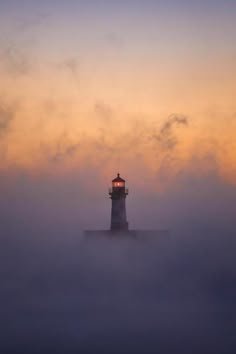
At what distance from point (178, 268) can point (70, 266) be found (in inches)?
572

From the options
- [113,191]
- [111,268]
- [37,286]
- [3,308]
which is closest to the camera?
[3,308]

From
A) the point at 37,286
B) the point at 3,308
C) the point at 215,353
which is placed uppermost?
the point at 37,286

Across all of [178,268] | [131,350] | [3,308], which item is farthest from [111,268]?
[131,350]

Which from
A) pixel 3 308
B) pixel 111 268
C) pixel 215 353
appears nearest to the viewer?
pixel 215 353

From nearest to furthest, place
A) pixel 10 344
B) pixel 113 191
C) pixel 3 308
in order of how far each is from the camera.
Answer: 1. pixel 10 344
2. pixel 3 308
3. pixel 113 191

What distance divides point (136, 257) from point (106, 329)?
40.0 metres

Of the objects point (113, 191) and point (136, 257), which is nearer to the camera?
point (113, 191)

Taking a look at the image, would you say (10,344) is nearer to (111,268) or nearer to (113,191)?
(113,191)

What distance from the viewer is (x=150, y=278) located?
87438mm

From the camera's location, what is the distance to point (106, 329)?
5512cm

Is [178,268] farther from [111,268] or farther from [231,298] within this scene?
[231,298]

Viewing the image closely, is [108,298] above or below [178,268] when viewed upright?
below

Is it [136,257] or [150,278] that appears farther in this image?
[136,257]

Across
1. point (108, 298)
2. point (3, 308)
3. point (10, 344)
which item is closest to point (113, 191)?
point (108, 298)
